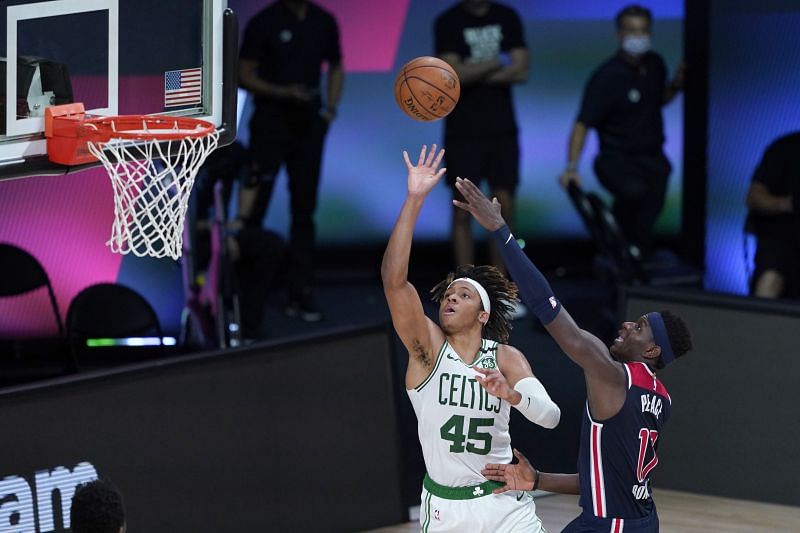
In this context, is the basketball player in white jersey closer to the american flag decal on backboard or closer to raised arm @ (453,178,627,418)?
raised arm @ (453,178,627,418)

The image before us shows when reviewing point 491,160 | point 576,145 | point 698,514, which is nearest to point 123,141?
point 698,514

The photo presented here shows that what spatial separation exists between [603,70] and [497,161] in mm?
1128

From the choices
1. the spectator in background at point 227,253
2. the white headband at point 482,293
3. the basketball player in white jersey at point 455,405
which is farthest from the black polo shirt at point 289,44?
the basketball player in white jersey at point 455,405

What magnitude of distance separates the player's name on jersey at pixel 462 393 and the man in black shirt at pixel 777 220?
5171 mm

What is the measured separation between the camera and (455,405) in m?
5.82

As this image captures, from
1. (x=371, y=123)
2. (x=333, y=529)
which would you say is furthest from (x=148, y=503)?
(x=371, y=123)

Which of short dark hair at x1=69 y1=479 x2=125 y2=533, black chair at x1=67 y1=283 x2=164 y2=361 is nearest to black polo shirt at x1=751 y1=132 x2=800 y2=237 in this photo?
black chair at x1=67 y1=283 x2=164 y2=361

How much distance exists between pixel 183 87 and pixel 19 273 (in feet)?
11.4

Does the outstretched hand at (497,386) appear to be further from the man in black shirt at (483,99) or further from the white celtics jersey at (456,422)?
the man in black shirt at (483,99)

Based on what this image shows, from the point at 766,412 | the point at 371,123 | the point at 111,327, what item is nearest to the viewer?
the point at 766,412

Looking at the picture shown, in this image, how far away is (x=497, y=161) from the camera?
11234 millimetres

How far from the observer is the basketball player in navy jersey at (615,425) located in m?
5.63

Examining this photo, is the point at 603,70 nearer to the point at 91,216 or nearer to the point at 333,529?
the point at 91,216

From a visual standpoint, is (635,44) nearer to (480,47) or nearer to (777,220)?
(480,47)
